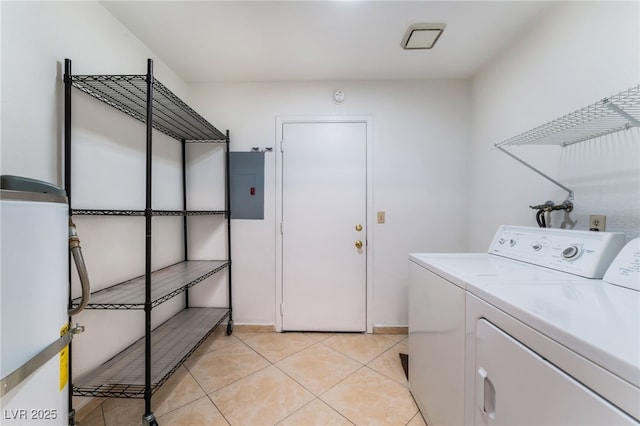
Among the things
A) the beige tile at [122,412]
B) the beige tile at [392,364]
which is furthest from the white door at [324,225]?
the beige tile at [122,412]

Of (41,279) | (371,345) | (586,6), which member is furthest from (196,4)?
(371,345)

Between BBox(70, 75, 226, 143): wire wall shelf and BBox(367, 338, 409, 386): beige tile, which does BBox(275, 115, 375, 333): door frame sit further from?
BBox(70, 75, 226, 143): wire wall shelf

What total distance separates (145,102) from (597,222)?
8.41 feet

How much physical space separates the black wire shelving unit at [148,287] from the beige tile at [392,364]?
50.9 inches

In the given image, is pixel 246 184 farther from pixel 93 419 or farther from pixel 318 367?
pixel 93 419

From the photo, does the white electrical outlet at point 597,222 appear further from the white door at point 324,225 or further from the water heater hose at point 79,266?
the water heater hose at point 79,266

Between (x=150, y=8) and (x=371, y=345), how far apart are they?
2820mm

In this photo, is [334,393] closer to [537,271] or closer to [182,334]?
[182,334]

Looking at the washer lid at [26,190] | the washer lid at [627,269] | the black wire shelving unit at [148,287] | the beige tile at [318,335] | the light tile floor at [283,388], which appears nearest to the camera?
the washer lid at [26,190]

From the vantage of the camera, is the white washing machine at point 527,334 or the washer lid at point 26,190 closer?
the white washing machine at point 527,334

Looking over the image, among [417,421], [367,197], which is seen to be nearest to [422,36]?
[367,197]

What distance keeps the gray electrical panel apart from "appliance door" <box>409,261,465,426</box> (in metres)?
1.48

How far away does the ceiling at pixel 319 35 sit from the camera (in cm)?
141

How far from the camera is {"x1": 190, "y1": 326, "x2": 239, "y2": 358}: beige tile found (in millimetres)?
1978
